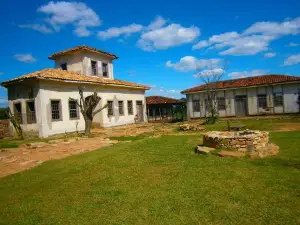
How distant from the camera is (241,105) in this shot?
25891mm

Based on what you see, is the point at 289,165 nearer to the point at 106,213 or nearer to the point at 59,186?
the point at 106,213

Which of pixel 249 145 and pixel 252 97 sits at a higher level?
pixel 252 97

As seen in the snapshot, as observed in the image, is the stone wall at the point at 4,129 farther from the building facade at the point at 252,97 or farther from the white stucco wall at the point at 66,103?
the building facade at the point at 252,97

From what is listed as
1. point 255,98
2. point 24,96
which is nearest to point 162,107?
point 255,98

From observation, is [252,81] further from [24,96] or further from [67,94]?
[24,96]

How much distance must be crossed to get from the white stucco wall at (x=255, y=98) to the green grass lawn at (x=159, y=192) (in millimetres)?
18797

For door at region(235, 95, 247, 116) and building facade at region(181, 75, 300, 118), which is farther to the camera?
door at region(235, 95, 247, 116)

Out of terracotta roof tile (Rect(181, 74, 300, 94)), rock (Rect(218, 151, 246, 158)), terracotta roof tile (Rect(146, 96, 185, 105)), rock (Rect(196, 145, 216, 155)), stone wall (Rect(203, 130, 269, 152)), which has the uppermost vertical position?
terracotta roof tile (Rect(181, 74, 300, 94))

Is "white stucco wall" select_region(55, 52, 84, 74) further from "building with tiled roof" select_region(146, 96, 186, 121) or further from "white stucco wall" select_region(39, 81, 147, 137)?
"building with tiled roof" select_region(146, 96, 186, 121)

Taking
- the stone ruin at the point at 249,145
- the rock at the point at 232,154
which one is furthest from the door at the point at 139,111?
the rock at the point at 232,154

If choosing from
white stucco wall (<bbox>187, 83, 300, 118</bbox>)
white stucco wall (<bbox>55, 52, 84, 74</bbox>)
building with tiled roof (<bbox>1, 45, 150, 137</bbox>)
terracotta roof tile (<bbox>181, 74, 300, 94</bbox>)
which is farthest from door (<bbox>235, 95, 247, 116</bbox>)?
white stucco wall (<bbox>55, 52, 84, 74</bbox>)

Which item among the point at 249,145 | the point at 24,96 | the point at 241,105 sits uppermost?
the point at 24,96

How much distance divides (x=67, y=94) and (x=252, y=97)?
1913 cm

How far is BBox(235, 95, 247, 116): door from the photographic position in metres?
25.8
